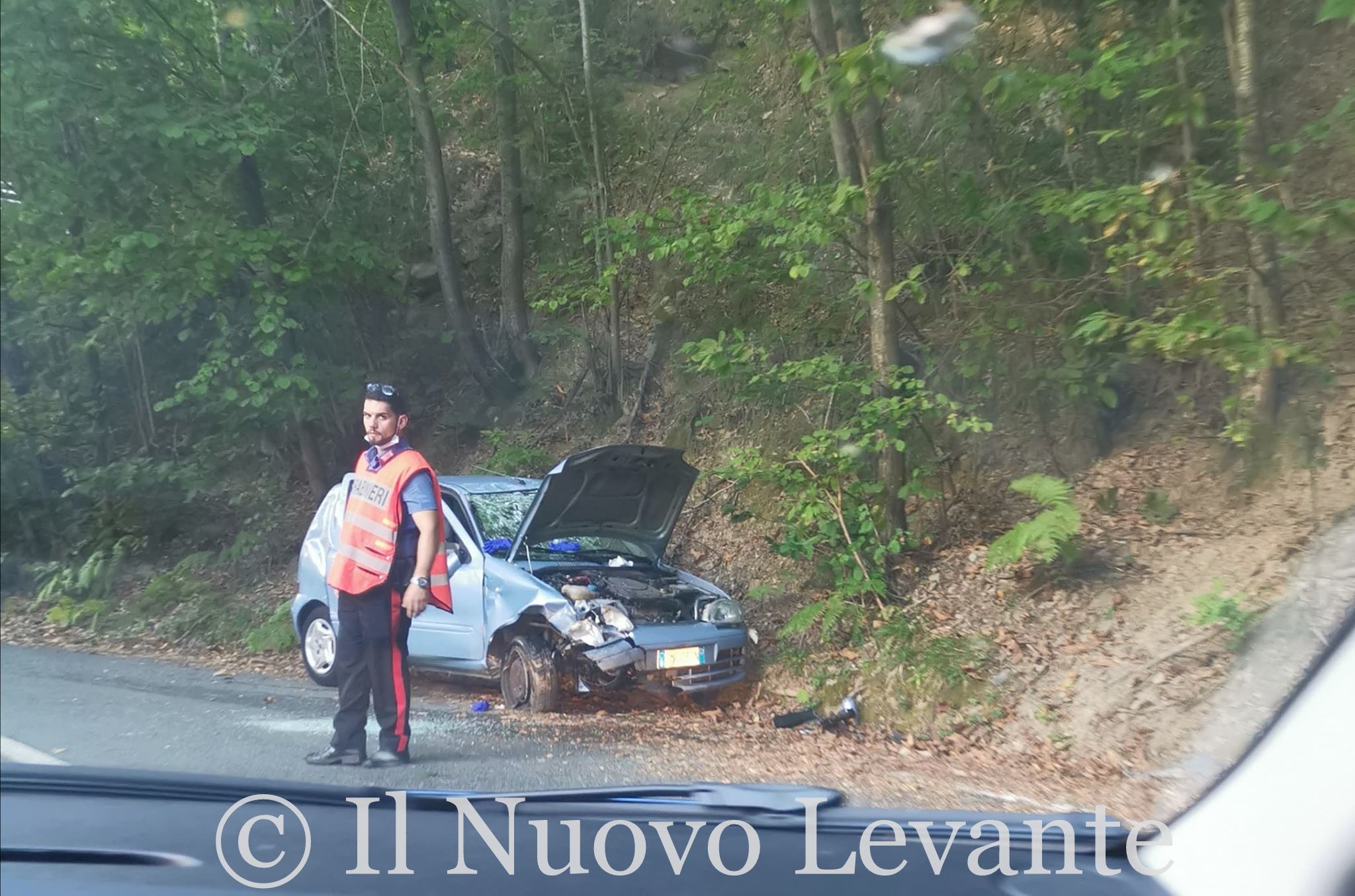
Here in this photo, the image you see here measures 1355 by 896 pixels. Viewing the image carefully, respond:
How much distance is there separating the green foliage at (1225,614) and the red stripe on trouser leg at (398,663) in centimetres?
404

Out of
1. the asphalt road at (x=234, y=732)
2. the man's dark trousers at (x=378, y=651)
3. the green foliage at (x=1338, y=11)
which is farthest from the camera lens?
the green foliage at (x=1338, y=11)

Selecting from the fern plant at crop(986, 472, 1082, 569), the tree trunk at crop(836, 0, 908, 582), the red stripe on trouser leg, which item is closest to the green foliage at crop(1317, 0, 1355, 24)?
the tree trunk at crop(836, 0, 908, 582)

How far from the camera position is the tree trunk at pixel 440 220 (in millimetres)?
7363

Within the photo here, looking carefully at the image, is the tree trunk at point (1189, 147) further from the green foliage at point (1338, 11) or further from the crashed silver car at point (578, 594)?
the crashed silver car at point (578, 594)

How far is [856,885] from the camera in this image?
2.77m

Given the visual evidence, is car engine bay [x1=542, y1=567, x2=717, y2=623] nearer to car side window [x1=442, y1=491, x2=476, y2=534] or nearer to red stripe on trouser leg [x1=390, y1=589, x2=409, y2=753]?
car side window [x1=442, y1=491, x2=476, y2=534]

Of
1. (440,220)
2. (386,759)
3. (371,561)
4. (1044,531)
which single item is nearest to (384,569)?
(371,561)

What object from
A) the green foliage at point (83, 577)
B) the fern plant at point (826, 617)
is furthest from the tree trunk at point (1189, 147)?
the green foliage at point (83, 577)

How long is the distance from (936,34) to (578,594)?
4.94 meters

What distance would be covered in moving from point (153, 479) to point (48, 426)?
80 cm

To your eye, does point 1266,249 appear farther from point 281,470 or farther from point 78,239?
point 78,239

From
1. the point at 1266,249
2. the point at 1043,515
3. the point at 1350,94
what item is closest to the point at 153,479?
the point at 1043,515

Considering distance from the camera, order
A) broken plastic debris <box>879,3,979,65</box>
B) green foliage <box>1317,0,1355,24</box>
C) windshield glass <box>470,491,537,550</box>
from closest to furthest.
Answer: green foliage <box>1317,0,1355,24</box>, windshield glass <box>470,491,537,550</box>, broken plastic debris <box>879,3,979,65</box>

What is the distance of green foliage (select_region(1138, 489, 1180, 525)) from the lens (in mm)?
7211
